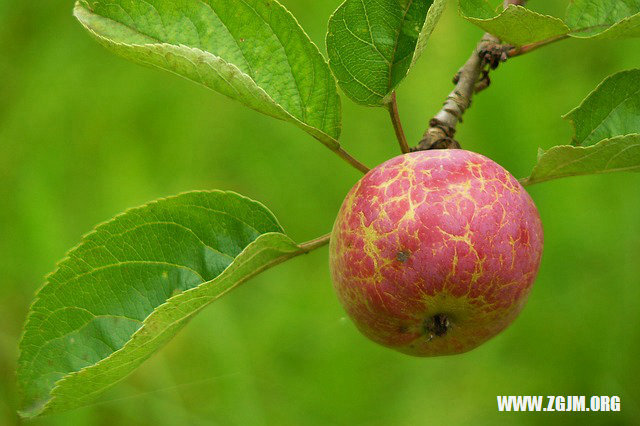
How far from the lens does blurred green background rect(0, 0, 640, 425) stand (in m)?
1.82

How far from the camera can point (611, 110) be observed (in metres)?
0.97

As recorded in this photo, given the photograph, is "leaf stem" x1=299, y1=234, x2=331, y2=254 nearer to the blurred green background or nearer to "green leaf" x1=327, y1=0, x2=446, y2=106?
"green leaf" x1=327, y1=0, x2=446, y2=106

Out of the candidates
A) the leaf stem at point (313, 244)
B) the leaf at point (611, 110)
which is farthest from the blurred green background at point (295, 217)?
the leaf stem at point (313, 244)

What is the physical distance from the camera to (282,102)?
36.3 inches

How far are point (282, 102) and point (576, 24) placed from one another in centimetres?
35

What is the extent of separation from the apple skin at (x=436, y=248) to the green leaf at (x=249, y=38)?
0.41 ft

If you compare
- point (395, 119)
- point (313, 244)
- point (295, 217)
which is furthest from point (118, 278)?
point (295, 217)

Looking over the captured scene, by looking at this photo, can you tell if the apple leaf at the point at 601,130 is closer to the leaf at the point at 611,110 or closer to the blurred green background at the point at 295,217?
the leaf at the point at 611,110

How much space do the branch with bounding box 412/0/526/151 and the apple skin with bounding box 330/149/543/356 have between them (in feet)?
0.29

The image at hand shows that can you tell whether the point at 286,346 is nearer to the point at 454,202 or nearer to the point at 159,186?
the point at 159,186

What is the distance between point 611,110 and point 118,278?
613 mm

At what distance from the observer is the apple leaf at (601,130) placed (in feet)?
2.85

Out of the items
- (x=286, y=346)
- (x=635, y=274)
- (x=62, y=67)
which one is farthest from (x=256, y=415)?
(x=62, y=67)

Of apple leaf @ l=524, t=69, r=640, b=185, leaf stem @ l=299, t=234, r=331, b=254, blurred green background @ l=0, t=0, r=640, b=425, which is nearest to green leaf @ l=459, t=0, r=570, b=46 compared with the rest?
apple leaf @ l=524, t=69, r=640, b=185
